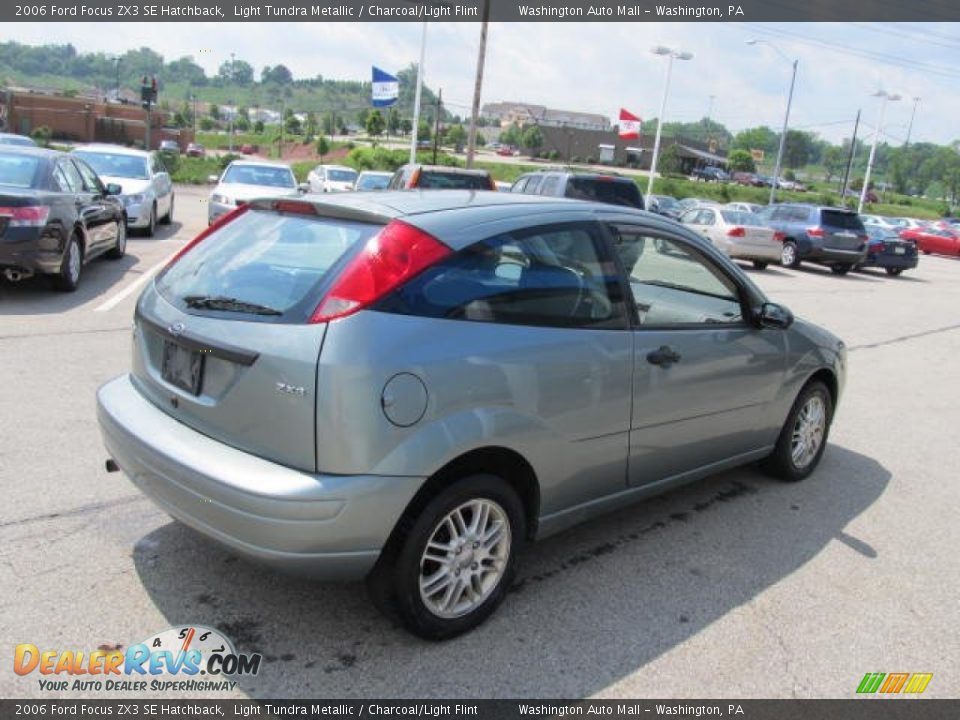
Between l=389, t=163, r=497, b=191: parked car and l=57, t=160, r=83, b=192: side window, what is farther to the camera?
l=389, t=163, r=497, b=191: parked car

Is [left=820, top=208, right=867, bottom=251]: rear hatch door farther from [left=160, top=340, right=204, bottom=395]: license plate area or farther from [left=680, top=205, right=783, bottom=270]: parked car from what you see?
[left=160, top=340, right=204, bottom=395]: license plate area

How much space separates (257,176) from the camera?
55.5ft

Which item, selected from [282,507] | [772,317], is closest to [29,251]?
[282,507]

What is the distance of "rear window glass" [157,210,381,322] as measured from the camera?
2924 mm

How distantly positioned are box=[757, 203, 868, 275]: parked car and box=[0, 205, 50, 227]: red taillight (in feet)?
59.6

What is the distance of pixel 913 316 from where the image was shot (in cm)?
1416

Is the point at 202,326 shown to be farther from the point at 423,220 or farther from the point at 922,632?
the point at 922,632

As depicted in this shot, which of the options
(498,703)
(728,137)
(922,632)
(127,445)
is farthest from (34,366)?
(728,137)

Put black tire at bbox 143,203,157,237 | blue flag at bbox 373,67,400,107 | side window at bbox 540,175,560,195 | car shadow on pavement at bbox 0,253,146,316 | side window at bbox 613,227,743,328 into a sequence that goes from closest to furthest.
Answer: side window at bbox 613,227,743,328 → car shadow on pavement at bbox 0,253,146,316 → side window at bbox 540,175,560,195 → black tire at bbox 143,203,157,237 → blue flag at bbox 373,67,400,107

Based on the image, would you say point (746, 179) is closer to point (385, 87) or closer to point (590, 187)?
point (385, 87)

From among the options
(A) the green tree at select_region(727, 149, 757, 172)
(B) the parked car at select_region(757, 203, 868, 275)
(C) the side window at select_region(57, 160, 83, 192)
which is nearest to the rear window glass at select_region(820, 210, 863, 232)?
(B) the parked car at select_region(757, 203, 868, 275)

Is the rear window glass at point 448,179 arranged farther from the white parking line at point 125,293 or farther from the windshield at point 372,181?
the windshield at point 372,181

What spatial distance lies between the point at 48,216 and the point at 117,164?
8.08 meters

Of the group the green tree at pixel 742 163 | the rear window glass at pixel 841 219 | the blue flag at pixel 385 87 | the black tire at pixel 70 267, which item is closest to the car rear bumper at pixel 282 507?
the black tire at pixel 70 267
